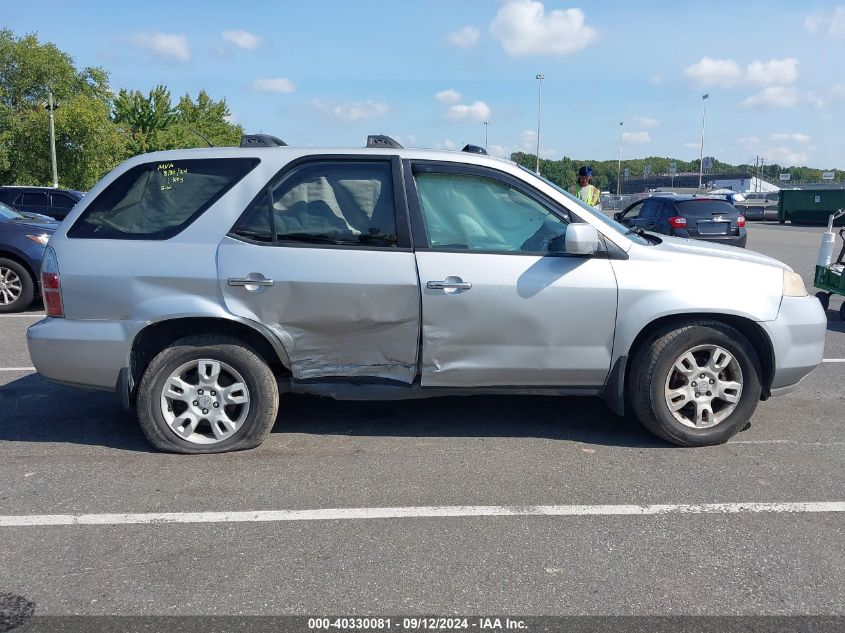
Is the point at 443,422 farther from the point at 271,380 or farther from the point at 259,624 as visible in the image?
the point at 259,624

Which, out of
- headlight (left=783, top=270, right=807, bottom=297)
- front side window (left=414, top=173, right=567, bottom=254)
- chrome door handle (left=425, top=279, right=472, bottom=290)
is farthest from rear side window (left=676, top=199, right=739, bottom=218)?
chrome door handle (left=425, top=279, right=472, bottom=290)

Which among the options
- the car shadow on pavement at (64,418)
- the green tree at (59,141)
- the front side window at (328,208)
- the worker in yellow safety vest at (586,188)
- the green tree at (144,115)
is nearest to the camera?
the front side window at (328,208)

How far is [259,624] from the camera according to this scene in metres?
2.88

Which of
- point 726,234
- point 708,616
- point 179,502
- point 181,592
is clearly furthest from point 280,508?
point 726,234

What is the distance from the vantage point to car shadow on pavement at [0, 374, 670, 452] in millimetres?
5008

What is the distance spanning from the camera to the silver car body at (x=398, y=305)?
4539 millimetres

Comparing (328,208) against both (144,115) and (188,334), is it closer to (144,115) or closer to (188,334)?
(188,334)

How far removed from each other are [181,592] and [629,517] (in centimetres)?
217

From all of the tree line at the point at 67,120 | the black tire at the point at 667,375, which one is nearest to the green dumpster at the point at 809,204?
the tree line at the point at 67,120

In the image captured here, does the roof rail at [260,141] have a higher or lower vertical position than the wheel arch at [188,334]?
higher

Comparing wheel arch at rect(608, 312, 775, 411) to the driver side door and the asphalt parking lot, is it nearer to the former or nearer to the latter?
the driver side door

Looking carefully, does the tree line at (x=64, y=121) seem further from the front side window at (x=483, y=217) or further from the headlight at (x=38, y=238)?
the front side window at (x=483, y=217)

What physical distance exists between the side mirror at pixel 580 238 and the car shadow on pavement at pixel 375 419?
1.30 metres

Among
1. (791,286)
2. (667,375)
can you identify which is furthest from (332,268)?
(791,286)
